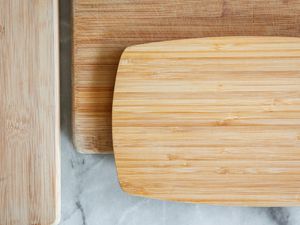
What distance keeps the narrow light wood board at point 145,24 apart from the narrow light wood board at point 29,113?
1.6 inches

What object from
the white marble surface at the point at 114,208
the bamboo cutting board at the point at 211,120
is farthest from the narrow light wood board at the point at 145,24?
the white marble surface at the point at 114,208

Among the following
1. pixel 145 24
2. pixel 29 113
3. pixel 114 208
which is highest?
pixel 145 24

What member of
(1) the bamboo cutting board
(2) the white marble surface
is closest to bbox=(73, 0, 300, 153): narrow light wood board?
(1) the bamboo cutting board

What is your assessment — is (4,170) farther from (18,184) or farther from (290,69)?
(290,69)

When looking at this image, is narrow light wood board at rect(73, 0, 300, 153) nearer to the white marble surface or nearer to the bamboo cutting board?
the bamboo cutting board

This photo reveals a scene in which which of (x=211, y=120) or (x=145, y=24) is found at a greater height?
(x=145, y=24)

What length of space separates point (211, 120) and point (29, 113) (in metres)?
0.28

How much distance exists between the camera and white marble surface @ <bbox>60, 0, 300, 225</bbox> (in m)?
0.85

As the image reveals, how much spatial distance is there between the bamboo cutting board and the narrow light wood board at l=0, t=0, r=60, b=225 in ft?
0.34

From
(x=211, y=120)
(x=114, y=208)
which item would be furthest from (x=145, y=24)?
(x=114, y=208)

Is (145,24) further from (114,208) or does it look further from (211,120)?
(114,208)

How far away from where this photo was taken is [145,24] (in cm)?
77

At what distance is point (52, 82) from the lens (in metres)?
0.75

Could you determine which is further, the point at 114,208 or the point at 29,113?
the point at 114,208
